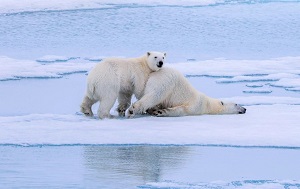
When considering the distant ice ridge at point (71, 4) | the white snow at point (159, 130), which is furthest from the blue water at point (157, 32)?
the white snow at point (159, 130)

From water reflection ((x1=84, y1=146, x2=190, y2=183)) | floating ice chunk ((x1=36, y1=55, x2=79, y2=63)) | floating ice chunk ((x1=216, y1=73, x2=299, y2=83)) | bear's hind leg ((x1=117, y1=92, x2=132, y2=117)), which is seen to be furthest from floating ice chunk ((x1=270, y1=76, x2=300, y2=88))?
water reflection ((x1=84, y1=146, x2=190, y2=183))

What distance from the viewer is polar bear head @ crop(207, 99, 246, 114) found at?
27.4ft

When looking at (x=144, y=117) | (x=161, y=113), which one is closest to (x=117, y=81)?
(x=144, y=117)

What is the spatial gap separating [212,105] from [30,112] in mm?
1808

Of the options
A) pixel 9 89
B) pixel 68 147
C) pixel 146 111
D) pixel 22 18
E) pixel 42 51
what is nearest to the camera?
pixel 68 147

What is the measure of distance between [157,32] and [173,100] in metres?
8.06

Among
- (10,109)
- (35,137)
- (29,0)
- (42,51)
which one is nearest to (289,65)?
(42,51)

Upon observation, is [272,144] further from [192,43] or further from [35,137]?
[192,43]

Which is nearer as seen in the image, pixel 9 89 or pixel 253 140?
pixel 253 140

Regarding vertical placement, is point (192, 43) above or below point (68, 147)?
below

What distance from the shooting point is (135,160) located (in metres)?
6.18

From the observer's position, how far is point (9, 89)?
9.87 meters

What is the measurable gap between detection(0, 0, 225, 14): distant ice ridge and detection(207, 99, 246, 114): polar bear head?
11.0 m

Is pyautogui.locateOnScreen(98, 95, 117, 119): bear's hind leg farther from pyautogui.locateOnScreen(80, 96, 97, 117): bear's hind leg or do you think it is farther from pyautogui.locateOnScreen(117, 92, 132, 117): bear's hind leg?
pyautogui.locateOnScreen(117, 92, 132, 117): bear's hind leg
